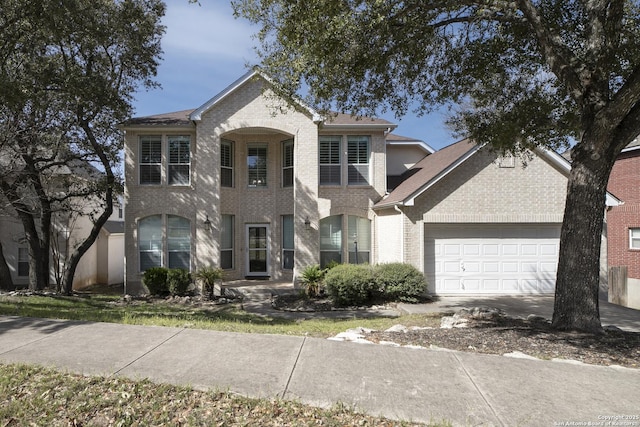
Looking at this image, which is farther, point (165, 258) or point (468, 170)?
point (165, 258)

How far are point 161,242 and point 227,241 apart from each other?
249 centimetres

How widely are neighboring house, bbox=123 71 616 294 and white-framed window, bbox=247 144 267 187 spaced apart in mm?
42

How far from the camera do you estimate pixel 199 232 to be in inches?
619

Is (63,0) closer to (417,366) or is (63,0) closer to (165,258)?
(165,258)

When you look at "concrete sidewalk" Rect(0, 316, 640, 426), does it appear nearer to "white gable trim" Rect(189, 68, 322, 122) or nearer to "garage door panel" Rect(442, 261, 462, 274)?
"garage door panel" Rect(442, 261, 462, 274)

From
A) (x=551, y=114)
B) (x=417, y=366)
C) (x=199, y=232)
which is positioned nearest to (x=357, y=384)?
(x=417, y=366)

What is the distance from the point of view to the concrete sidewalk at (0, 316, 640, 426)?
4078 mm

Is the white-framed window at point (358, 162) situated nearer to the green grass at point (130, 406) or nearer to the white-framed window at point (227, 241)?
the white-framed window at point (227, 241)

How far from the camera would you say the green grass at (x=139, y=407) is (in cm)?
381

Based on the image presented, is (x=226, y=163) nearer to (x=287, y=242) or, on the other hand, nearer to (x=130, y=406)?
(x=287, y=242)

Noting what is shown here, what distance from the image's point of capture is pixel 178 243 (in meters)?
16.1

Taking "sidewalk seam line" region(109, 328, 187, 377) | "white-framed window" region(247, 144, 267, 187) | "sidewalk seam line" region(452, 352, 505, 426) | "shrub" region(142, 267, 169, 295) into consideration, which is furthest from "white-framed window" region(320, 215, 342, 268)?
"sidewalk seam line" region(452, 352, 505, 426)

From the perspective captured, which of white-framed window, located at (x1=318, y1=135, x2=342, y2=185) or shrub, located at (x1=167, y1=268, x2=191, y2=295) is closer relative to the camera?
shrub, located at (x1=167, y1=268, x2=191, y2=295)

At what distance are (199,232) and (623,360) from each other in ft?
43.7
